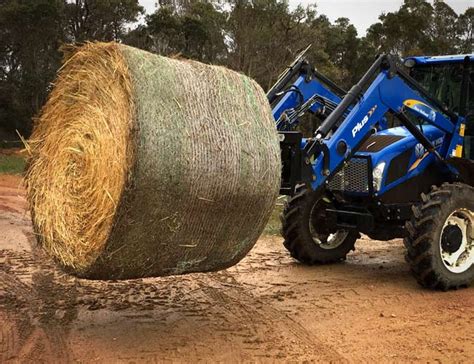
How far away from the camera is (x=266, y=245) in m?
9.10

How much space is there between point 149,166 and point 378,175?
3608 mm

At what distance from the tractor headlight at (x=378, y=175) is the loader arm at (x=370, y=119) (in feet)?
1.67

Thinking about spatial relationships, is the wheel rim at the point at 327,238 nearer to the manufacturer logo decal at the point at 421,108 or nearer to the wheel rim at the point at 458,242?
the wheel rim at the point at 458,242

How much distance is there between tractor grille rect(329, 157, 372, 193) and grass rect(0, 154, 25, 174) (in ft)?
44.5

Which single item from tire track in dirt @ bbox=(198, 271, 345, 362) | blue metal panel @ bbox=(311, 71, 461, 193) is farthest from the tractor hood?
tire track in dirt @ bbox=(198, 271, 345, 362)

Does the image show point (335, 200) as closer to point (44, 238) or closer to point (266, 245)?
point (266, 245)

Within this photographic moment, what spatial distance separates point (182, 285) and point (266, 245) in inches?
108

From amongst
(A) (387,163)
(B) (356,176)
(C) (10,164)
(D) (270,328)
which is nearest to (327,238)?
(B) (356,176)

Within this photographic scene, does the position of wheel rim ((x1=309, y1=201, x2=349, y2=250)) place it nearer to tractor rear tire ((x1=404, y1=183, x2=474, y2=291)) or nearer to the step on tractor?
the step on tractor

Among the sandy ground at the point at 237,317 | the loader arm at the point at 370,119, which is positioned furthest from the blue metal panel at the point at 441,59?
the sandy ground at the point at 237,317

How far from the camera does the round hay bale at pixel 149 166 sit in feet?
13.8

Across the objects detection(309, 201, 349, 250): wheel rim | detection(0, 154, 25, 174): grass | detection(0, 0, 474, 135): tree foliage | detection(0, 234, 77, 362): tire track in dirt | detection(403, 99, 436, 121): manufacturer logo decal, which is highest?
detection(0, 0, 474, 135): tree foliage

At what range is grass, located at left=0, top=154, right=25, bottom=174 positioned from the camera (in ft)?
65.5

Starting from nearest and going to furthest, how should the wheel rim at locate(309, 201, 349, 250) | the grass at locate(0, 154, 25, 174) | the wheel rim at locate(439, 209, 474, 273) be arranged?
the wheel rim at locate(439, 209, 474, 273)
the wheel rim at locate(309, 201, 349, 250)
the grass at locate(0, 154, 25, 174)
